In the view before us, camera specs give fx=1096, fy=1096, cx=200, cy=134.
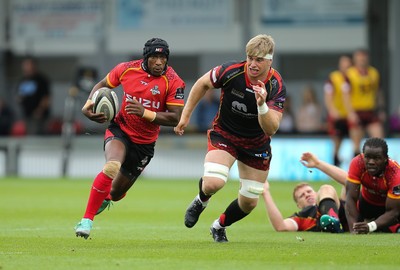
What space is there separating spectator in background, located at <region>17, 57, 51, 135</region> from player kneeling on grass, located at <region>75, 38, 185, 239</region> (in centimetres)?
1460

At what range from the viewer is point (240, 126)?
11.6 m

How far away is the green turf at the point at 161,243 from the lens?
9.56 metres

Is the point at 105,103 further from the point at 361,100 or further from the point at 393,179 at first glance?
the point at 361,100

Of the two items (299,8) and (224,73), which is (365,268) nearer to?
(224,73)

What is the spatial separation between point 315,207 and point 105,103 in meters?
2.99

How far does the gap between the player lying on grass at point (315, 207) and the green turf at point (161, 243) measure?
0.21 meters

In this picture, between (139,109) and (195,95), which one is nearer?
(195,95)

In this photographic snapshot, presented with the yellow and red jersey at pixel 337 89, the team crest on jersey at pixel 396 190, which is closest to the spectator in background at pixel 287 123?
the yellow and red jersey at pixel 337 89

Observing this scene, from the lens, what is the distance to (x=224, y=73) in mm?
11438

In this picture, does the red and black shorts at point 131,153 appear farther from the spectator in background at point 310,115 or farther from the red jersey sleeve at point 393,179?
the spectator in background at point 310,115

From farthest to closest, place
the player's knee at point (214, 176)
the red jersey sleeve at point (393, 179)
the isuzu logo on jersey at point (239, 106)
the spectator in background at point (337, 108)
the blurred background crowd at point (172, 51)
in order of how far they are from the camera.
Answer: the blurred background crowd at point (172, 51)
the spectator in background at point (337, 108)
the red jersey sleeve at point (393, 179)
the isuzu logo on jersey at point (239, 106)
the player's knee at point (214, 176)

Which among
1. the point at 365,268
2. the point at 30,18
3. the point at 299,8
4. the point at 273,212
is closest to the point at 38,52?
the point at 30,18

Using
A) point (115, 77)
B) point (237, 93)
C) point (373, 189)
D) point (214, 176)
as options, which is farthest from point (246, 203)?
point (115, 77)

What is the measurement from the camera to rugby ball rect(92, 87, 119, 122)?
39.3ft
